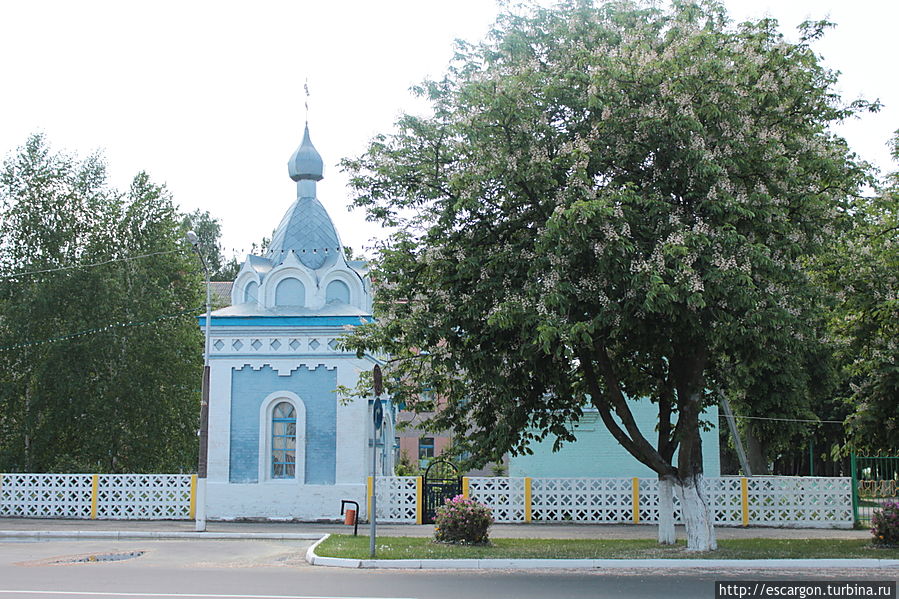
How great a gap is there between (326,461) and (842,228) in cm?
1413

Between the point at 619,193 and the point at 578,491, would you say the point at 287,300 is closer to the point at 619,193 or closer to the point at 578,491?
the point at 578,491

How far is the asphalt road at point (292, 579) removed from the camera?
11.0 m

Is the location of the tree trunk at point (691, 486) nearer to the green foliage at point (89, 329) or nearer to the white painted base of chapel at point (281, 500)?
the white painted base of chapel at point (281, 500)

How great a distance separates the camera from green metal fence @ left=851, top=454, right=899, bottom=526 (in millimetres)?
22859

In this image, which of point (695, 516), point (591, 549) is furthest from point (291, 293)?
point (695, 516)

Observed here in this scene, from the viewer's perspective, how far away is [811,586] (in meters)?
11.8

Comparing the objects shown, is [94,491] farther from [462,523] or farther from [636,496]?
[636,496]

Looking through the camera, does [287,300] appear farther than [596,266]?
Yes

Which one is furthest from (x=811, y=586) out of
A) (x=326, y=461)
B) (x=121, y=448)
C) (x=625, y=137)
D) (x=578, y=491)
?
(x=121, y=448)

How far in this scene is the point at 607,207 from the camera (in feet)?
42.0

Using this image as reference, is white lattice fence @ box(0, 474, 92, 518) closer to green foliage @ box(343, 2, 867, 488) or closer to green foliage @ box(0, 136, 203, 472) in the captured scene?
green foliage @ box(0, 136, 203, 472)

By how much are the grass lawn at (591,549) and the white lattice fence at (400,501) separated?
481cm

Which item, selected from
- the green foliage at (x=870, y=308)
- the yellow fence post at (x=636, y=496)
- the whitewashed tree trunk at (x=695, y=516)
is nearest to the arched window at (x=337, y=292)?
the yellow fence post at (x=636, y=496)

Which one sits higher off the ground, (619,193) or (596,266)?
(619,193)
